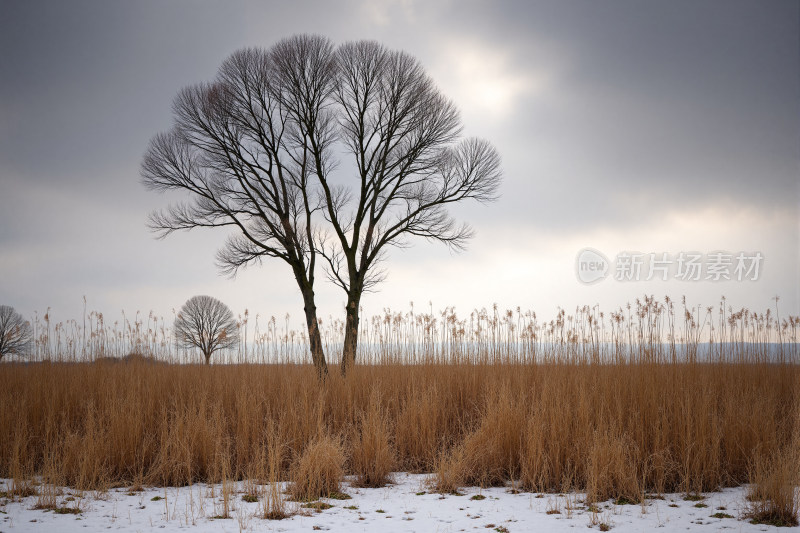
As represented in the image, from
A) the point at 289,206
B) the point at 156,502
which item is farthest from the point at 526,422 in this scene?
the point at 289,206

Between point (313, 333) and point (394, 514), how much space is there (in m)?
8.41

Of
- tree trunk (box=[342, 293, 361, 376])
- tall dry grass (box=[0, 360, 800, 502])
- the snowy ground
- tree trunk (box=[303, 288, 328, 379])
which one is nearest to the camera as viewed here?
the snowy ground

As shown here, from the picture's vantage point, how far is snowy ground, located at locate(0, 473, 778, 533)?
3955 millimetres

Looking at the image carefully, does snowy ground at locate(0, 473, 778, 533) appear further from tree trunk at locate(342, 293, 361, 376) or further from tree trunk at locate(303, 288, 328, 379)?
tree trunk at locate(342, 293, 361, 376)

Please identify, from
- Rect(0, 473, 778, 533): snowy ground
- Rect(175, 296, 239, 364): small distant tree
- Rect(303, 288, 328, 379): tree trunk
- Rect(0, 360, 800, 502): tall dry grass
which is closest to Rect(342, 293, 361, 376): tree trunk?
Rect(303, 288, 328, 379): tree trunk

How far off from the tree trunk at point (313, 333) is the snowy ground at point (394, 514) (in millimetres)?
5777

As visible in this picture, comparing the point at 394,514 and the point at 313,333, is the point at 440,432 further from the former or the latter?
the point at 313,333

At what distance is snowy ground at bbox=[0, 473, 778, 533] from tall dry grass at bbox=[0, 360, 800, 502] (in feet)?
0.88

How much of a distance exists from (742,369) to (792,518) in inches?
248

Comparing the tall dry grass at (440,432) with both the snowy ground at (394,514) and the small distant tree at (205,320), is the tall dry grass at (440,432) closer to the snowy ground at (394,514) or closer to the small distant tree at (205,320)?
the snowy ground at (394,514)

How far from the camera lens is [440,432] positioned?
7062 millimetres

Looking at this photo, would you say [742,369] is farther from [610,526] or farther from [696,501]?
[610,526]

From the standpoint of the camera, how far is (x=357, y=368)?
9617 millimetres

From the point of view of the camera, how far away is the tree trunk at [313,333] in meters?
11.1
